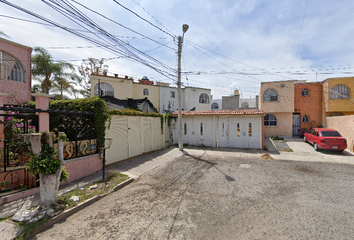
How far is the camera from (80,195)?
→ 16.6 feet

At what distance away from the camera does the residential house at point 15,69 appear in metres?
10.9

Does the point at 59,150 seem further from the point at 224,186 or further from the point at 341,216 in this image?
the point at 341,216

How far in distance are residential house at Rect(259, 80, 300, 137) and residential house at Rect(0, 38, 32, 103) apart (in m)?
20.7

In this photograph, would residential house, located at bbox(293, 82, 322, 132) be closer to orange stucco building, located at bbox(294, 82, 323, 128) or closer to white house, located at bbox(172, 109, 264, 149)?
orange stucco building, located at bbox(294, 82, 323, 128)

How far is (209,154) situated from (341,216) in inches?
285

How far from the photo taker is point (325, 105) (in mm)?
17078

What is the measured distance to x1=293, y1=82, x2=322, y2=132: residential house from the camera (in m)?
17.9

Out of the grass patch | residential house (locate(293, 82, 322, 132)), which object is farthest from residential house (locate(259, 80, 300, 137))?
the grass patch

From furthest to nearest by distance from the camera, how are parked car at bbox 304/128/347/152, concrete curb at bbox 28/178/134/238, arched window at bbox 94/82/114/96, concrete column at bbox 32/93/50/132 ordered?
arched window at bbox 94/82/114/96 < parked car at bbox 304/128/347/152 < concrete column at bbox 32/93/50/132 < concrete curb at bbox 28/178/134/238

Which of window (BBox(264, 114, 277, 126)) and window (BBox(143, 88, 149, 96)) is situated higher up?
window (BBox(143, 88, 149, 96))

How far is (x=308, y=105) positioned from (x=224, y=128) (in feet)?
38.5

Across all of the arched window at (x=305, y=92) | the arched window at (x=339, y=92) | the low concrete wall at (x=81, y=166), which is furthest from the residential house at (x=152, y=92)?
the arched window at (x=339, y=92)

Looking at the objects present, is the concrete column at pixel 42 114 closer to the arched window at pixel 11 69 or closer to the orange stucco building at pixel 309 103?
the arched window at pixel 11 69

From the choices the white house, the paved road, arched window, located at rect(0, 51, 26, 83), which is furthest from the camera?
the white house
